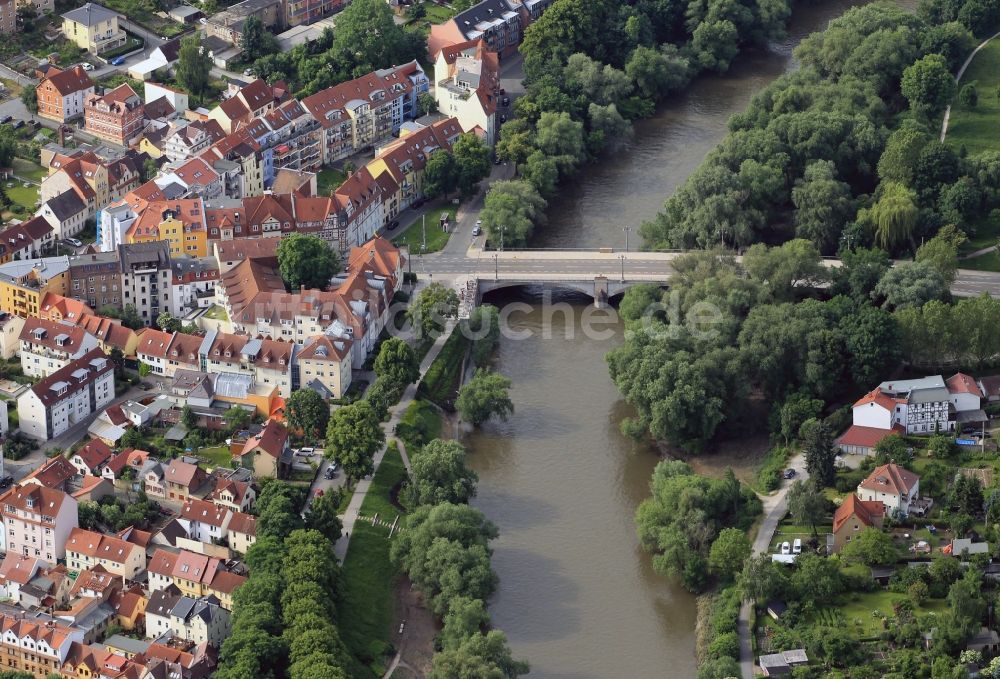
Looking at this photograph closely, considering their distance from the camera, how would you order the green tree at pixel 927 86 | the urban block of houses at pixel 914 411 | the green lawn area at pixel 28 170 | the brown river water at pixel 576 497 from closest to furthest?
the brown river water at pixel 576 497 < the urban block of houses at pixel 914 411 < the green lawn area at pixel 28 170 < the green tree at pixel 927 86

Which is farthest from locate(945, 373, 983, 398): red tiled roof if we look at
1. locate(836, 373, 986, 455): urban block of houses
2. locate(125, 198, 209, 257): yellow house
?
locate(125, 198, 209, 257): yellow house

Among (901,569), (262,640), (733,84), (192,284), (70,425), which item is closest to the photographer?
(262,640)

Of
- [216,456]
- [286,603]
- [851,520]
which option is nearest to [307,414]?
Answer: [216,456]

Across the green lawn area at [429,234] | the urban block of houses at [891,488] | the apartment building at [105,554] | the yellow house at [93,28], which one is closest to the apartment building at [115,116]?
the yellow house at [93,28]

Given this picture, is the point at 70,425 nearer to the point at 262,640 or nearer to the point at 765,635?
the point at 262,640

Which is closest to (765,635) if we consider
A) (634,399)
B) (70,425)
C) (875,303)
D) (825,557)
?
(825,557)

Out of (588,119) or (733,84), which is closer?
(588,119)

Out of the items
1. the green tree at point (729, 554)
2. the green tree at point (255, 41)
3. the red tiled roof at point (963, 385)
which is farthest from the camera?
the green tree at point (255, 41)

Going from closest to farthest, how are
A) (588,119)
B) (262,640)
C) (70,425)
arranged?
1. (262,640)
2. (70,425)
3. (588,119)

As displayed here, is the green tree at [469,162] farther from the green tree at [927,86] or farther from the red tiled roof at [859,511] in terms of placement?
the red tiled roof at [859,511]
